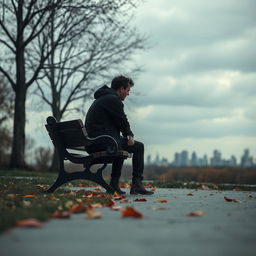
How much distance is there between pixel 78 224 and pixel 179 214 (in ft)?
4.10

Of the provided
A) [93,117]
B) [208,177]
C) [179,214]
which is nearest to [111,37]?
[208,177]

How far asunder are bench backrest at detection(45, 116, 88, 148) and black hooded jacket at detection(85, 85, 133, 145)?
26 centimetres

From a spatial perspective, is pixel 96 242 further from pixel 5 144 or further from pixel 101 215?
pixel 5 144

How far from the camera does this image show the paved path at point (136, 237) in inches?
113

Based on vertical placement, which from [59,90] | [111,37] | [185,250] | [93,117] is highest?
[111,37]

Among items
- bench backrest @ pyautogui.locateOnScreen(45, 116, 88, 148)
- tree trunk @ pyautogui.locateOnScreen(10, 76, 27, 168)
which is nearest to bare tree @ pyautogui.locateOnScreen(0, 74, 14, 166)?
tree trunk @ pyautogui.locateOnScreen(10, 76, 27, 168)

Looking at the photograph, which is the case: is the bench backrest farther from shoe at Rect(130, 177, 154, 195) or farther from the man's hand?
shoe at Rect(130, 177, 154, 195)

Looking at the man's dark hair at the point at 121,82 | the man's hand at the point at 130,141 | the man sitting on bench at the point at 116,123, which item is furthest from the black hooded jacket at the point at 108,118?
the man's dark hair at the point at 121,82

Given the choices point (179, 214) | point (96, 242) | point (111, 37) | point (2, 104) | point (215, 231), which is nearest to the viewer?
point (96, 242)

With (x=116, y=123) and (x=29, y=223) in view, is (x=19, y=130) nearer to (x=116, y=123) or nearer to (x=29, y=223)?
(x=116, y=123)

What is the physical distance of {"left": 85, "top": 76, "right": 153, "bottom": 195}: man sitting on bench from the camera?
296 inches

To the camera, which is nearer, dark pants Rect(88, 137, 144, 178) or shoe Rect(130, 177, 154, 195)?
dark pants Rect(88, 137, 144, 178)

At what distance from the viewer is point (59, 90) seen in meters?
26.8

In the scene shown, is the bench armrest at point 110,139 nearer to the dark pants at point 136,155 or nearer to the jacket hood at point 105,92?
the dark pants at point 136,155
